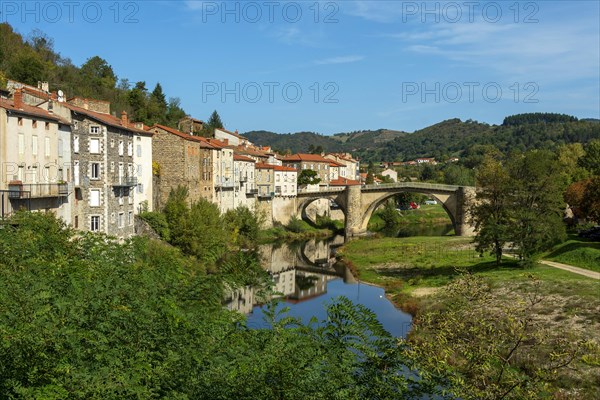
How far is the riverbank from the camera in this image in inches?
858

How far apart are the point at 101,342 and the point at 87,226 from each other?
28.9 metres

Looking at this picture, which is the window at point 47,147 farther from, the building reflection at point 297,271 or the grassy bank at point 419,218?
the grassy bank at point 419,218

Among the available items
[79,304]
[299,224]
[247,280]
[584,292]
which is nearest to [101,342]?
[79,304]

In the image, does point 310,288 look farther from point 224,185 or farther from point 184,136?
point 224,185

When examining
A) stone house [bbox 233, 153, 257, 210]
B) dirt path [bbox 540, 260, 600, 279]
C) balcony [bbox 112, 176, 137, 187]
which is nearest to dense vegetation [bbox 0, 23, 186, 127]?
stone house [bbox 233, 153, 257, 210]

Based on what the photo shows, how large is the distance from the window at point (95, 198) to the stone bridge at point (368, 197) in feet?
156

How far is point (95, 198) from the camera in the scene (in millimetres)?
41219

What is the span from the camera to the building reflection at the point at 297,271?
38.5 metres

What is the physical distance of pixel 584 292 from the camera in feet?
112

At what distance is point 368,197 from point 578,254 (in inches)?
1589

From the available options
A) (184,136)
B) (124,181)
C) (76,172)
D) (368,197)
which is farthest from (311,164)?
(76,172)

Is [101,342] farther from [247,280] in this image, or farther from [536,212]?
[536,212]

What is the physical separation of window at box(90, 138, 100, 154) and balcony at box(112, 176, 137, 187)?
2614 mm

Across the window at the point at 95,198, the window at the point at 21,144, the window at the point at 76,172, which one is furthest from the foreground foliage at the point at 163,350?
the window at the point at 95,198
